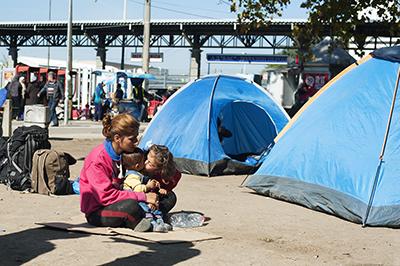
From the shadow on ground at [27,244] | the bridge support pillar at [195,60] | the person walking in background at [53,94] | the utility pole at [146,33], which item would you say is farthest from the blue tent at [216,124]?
the bridge support pillar at [195,60]

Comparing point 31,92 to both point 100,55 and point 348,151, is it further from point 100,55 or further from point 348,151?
point 100,55

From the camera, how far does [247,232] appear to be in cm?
A: 763

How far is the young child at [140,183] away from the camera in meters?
7.27

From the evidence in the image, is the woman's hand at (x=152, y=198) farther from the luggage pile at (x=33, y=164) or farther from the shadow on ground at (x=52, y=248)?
the luggage pile at (x=33, y=164)

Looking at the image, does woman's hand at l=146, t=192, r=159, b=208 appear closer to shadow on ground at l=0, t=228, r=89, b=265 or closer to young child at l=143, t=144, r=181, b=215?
young child at l=143, t=144, r=181, b=215

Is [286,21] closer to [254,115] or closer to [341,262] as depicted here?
[254,115]

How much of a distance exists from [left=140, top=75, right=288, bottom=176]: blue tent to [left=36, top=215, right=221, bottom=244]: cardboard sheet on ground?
16.1 feet

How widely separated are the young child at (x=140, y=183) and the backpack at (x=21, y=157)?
262 cm

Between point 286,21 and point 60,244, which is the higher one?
point 286,21

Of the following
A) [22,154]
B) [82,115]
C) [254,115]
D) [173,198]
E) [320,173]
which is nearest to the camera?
[173,198]

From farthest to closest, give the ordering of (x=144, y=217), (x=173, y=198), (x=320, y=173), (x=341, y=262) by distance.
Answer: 1. (x=320, y=173)
2. (x=173, y=198)
3. (x=144, y=217)
4. (x=341, y=262)

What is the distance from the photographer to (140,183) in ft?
25.0

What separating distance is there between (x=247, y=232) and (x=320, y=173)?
1875 mm

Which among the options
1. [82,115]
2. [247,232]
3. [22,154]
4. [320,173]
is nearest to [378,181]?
[320,173]
